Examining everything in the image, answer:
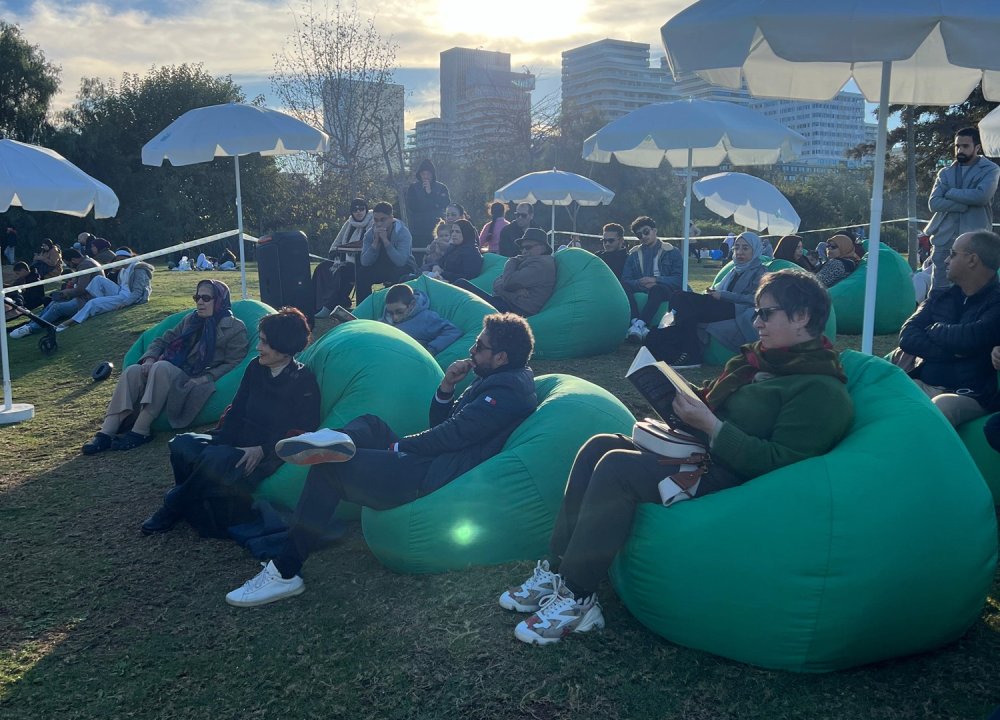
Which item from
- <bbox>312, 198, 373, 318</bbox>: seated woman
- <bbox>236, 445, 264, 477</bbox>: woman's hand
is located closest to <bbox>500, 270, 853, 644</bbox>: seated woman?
<bbox>236, 445, 264, 477</bbox>: woman's hand

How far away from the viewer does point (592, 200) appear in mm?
17656

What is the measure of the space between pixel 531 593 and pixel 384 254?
744 cm

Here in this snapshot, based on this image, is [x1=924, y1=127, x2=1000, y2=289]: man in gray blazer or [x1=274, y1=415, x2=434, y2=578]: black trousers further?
[x1=924, y1=127, x2=1000, y2=289]: man in gray blazer

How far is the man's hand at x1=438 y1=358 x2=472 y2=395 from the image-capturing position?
13.7ft

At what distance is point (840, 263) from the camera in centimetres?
959

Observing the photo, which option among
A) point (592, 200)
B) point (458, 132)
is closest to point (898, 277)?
point (592, 200)

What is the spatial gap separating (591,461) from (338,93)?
23.8 m

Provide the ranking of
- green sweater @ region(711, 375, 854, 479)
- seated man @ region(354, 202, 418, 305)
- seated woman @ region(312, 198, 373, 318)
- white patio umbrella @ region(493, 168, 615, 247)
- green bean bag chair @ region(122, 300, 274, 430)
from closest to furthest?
green sweater @ region(711, 375, 854, 479)
green bean bag chair @ region(122, 300, 274, 430)
seated man @ region(354, 202, 418, 305)
seated woman @ region(312, 198, 373, 318)
white patio umbrella @ region(493, 168, 615, 247)

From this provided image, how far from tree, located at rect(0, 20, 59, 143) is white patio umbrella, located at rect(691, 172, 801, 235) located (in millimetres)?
24866

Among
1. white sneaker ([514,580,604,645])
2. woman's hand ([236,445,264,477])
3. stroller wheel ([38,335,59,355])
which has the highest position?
woman's hand ([236,445,264,477])

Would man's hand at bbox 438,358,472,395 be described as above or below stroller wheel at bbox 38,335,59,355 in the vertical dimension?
above

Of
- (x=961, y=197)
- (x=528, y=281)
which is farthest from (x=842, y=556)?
(x=528, y=281)

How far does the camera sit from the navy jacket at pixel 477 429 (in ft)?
12.6

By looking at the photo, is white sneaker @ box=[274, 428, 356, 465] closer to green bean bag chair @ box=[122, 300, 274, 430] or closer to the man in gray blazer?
green bean bag chair @ box=[122, 300, 274, 430]
